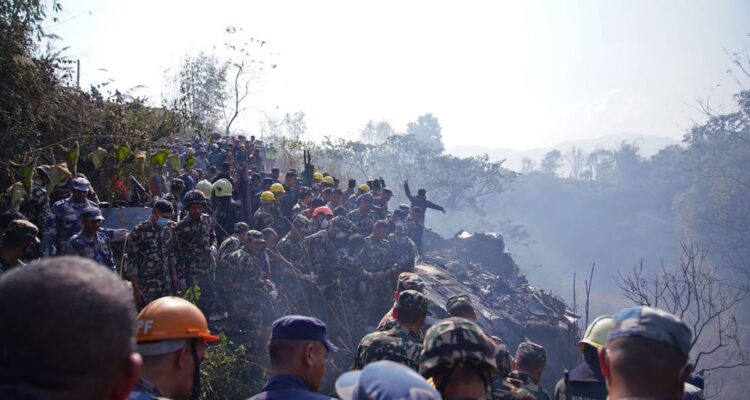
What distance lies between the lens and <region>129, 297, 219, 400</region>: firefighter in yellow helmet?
255 centimetres

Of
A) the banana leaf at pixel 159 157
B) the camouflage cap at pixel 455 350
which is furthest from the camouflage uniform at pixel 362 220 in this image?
the camouflage cap at pixel 455 350

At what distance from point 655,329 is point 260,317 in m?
6.21

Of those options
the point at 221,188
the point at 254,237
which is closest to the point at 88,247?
the point at 254,237

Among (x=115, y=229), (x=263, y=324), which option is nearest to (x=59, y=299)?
(x=263, y=324)

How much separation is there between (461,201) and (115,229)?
29975 millimetres

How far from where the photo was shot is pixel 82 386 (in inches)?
55.4

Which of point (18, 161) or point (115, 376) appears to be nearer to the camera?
point (115, 376)

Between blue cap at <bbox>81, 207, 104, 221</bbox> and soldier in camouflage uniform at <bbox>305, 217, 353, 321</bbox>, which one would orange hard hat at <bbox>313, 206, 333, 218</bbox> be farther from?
blue cap at <bbox>81, 207, 104, 221</bbox>

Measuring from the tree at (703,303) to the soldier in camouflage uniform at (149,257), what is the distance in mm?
5502

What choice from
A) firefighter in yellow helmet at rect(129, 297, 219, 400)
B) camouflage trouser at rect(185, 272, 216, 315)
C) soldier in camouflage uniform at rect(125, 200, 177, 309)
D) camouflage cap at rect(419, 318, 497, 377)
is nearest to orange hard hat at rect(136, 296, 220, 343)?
firefighter in yellow helmet at rect(129, 297, 219, 400)

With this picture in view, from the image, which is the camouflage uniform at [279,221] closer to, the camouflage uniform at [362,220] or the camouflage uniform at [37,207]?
the camouflage uniform at [362,220]

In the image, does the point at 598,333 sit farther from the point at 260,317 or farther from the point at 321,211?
the point at 321,211

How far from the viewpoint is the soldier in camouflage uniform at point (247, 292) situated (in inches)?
298

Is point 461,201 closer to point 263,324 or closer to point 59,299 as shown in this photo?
point 263,324
